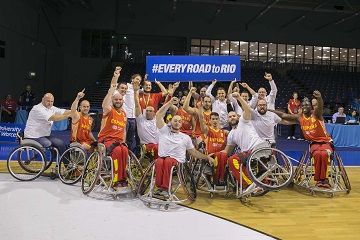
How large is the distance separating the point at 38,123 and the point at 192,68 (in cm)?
229

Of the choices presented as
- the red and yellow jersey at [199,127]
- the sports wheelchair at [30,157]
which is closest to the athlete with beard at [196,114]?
the red and yellow jersey at [199,127]

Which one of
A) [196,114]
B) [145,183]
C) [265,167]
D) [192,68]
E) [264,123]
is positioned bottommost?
[145,183]

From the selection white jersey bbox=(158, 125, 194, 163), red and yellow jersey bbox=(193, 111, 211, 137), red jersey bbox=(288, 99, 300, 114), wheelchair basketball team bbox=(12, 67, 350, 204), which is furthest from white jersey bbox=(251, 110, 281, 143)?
red jersey bbox=(288, 99, 300, 114)

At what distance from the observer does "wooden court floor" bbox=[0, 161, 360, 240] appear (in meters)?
3.13

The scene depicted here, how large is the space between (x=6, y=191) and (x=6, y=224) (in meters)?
1.23

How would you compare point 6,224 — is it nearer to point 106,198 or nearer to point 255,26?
point 106,198

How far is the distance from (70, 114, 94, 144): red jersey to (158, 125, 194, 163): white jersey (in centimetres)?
146

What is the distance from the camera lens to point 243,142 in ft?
13.5

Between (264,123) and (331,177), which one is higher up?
(264,123)

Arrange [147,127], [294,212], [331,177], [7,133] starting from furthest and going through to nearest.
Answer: [7,133], [147,127], [331,177], [294,212]

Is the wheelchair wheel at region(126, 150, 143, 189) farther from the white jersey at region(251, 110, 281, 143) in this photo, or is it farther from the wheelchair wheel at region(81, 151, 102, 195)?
the white jersey at region(251, 110, 281, 143)

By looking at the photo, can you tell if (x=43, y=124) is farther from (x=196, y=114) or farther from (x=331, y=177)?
(x=331, y=177)

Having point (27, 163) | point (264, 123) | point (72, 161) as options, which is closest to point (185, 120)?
point (264, 123)

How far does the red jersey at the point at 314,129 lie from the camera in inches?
182
